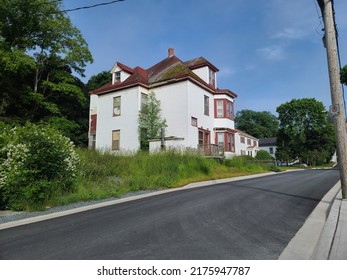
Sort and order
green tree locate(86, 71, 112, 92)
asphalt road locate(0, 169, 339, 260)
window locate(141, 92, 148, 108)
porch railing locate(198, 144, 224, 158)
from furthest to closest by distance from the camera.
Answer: green tree locate(86, 71, 112, 92)
window locate(141, 92, 148, 108)
porch railing locate(198, 144, 224, 158)
asphalt road locate(0, 169, 339, 260)

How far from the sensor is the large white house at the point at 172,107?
2145 cm

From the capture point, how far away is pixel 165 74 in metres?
23.8

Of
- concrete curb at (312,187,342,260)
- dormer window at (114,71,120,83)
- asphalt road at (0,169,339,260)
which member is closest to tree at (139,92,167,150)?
dormer window at (114,71,120,83)

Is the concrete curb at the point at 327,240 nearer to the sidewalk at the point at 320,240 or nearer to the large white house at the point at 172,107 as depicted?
the sidewalk at the point at 320,240

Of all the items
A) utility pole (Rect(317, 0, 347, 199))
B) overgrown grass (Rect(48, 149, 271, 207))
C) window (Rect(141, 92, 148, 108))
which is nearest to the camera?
utility pole (Rect(317, 0, 347, 199))

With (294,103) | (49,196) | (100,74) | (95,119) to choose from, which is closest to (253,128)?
(294,103)

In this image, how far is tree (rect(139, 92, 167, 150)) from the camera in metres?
21.7

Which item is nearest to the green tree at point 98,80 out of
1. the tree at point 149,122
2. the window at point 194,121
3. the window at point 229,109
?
the tree at point 149,122

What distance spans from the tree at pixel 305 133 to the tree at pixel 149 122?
36.3 meters

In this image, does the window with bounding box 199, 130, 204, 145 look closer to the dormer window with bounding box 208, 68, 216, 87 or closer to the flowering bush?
the dormer window with bounding box 208, 68, 216, 87

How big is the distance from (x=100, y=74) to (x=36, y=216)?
36518 mm

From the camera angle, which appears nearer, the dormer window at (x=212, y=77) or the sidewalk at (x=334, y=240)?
the sidewalk at (x=334, y=240)

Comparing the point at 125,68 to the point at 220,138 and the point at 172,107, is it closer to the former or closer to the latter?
the point at 172,107
